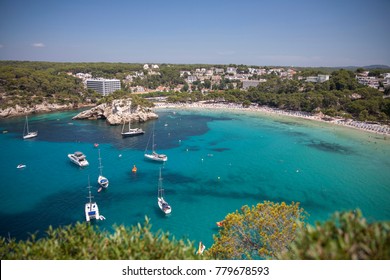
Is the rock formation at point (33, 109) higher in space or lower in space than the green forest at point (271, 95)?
lower

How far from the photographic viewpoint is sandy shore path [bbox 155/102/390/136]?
65.0 metres

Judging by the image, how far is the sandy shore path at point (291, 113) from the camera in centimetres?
6500

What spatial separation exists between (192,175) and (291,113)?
2276 inches

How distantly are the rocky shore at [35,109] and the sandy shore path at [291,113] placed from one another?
3029cm

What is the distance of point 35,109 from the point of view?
271 feet

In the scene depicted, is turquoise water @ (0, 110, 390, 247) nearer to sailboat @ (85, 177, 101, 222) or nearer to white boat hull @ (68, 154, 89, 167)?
sailboat @ (85, 177, 101, 222)

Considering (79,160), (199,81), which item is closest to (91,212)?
(79,160)

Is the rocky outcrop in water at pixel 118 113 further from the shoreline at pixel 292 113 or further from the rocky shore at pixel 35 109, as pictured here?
the shoreline at pixel 292 113

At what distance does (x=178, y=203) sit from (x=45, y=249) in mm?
20254

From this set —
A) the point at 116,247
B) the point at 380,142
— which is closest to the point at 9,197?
the point at 116,247

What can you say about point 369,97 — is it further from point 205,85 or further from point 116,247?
point 116,247

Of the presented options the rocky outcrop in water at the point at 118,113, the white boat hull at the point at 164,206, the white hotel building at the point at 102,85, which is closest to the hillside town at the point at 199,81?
the white hotel building at the point at 102,85

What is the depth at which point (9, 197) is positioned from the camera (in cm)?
3053
